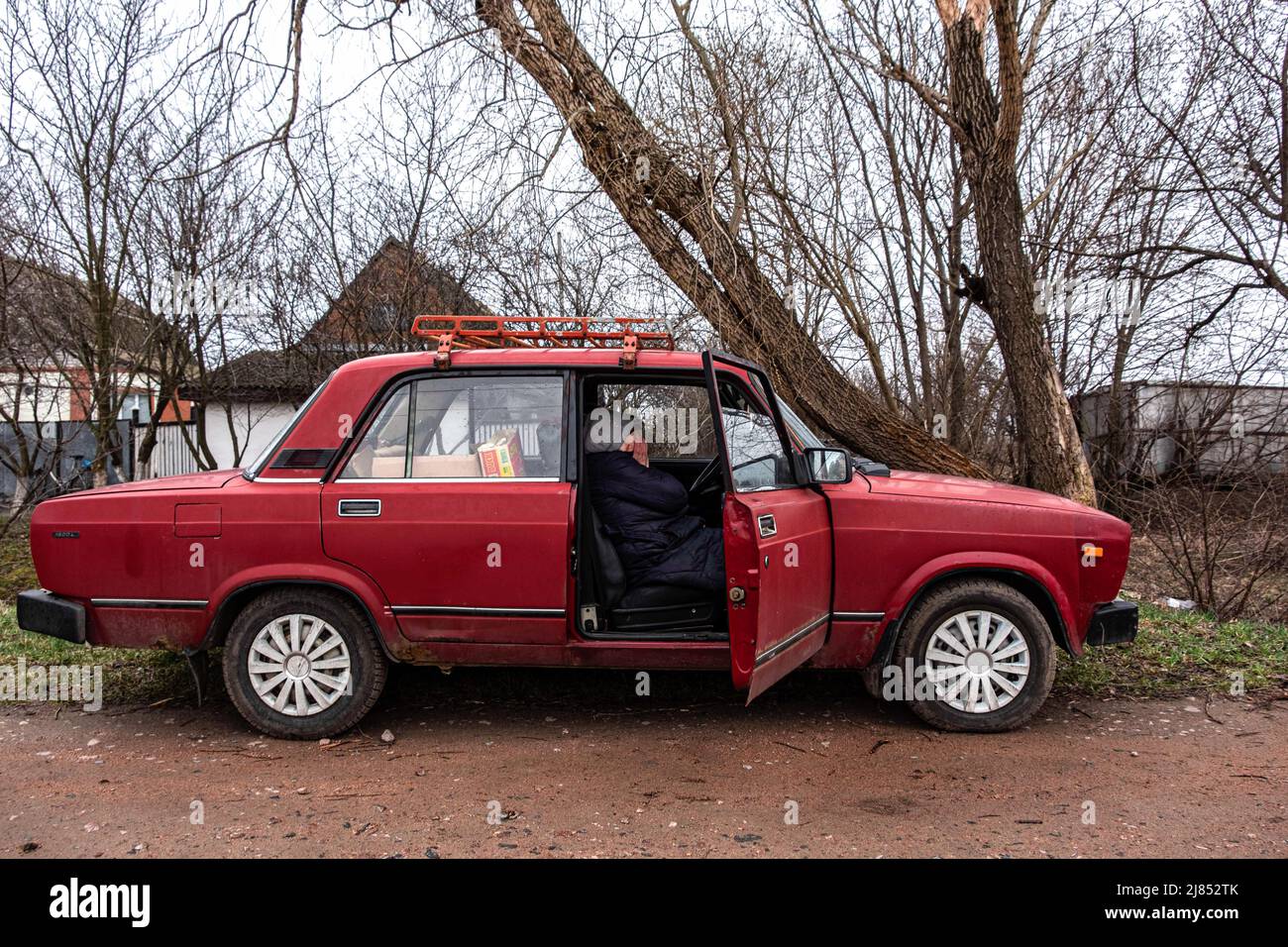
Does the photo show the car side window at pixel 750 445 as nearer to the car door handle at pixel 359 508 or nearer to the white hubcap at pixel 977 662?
the white hubcap at pixel 977 662

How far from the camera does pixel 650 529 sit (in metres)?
4.75

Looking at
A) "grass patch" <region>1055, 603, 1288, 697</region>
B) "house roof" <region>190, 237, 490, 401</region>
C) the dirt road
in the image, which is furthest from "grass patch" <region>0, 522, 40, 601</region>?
"grass patch" <region>1055, 603, 1288, 697</region>

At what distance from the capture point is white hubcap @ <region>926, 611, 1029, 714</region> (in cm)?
465

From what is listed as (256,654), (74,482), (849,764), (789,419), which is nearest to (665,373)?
(789,419)

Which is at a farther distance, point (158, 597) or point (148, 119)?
point (148, 119)

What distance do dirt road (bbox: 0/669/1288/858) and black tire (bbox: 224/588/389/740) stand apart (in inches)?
4.8

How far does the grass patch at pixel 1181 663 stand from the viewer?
219 inches

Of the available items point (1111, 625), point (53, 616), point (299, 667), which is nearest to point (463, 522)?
point (299, 667)

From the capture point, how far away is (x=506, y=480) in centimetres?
455

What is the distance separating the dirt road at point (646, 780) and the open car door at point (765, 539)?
23.1 inches

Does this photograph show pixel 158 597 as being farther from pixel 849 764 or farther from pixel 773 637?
pixel 849 764

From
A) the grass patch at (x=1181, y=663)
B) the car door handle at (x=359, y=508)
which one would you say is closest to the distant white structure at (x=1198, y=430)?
the grass patch at (x=1181, y=663)

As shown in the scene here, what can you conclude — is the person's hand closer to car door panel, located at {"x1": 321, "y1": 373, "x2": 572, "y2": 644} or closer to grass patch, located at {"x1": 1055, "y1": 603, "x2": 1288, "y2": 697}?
car door panel, located at {"x1": 321, "y1": 373, "x2": 572, "y2": 644}

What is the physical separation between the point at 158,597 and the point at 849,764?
361 centimetres
